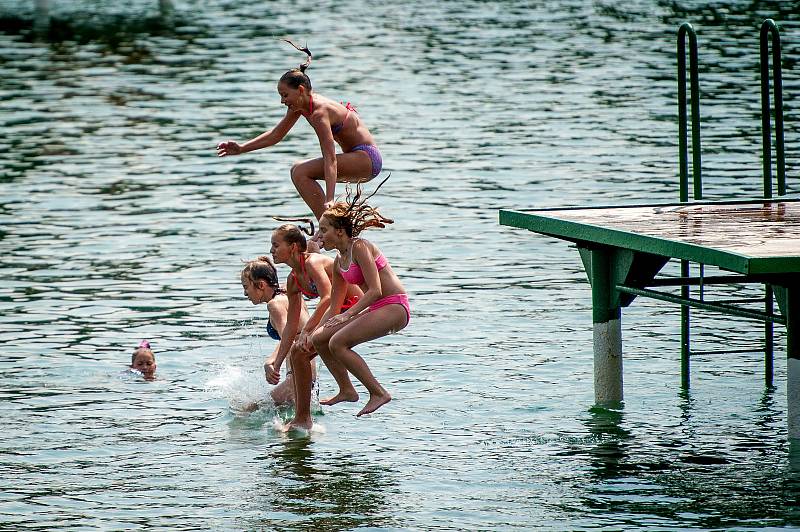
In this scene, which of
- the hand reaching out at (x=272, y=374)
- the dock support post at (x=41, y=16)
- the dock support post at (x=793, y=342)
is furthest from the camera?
the dock support post at (x=41, y=16)

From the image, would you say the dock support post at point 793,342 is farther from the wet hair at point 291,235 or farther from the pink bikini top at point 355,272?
the wet hair at point 291,235

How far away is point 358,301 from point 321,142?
2207 millimetres

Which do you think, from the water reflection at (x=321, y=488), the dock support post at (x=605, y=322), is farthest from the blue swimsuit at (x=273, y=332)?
the dock support post at (x=605, y=322)

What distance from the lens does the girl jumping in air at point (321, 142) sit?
1202 cm

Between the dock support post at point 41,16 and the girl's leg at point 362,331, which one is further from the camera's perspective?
the dock support post at point 41,16

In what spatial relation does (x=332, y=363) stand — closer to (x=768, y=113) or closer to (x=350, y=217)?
(x=350, y=217)

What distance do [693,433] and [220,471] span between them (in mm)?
3100

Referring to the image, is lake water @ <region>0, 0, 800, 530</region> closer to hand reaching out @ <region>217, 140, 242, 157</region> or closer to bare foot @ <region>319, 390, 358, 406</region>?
bare foot @ <region>319, 390, 358, 406</region>

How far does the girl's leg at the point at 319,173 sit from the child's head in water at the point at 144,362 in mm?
1718

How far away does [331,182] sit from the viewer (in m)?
12.2

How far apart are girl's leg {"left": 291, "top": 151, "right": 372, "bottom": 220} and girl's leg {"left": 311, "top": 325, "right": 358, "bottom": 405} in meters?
2.25

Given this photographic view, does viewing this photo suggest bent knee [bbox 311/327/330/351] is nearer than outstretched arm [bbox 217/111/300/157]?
Yes

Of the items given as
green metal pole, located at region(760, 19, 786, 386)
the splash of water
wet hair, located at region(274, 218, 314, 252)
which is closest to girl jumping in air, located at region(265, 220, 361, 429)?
wet hair, located at region(274, 218, 314, 252)

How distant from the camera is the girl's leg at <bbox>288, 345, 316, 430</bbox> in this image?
1075 cm
